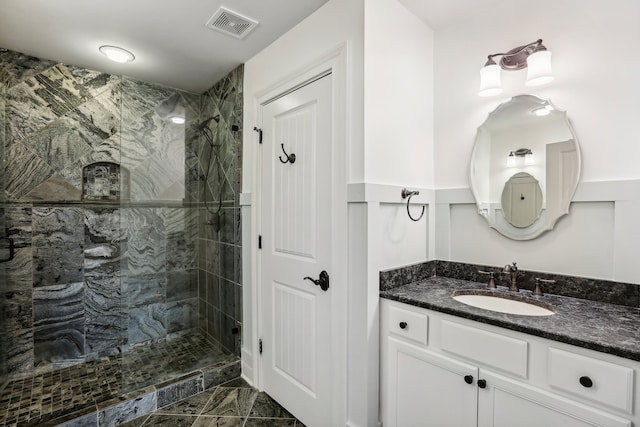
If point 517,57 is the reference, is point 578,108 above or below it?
below

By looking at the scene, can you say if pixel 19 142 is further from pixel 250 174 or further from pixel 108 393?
pixel 108 393

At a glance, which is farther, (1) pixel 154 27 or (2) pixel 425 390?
(1) pixel 154 27

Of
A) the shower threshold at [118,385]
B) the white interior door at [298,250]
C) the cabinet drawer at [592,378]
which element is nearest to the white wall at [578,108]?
the cabinet drawer at [592,378]

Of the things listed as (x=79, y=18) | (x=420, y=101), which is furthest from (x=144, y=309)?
(x=420, y=101)

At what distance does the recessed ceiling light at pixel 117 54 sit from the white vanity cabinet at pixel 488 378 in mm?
2417

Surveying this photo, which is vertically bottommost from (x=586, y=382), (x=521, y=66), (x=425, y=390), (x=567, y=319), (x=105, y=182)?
(x=425, y=390)

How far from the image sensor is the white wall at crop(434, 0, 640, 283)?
134 cm

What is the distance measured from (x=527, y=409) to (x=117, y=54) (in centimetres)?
307

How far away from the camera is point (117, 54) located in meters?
2.20

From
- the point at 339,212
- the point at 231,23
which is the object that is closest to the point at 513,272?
the point at 339,212

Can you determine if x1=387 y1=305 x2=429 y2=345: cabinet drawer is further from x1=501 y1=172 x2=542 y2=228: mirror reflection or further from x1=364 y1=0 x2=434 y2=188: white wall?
x1=501 y1=172 x2=542 y2=228: mirror reflection

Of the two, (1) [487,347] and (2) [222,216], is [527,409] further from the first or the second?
(2) [222,216]

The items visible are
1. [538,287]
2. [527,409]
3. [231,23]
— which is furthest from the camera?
[231,23]

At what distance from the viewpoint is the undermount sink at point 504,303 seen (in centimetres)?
142
